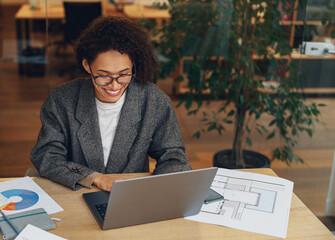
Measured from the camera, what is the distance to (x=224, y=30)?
298cm

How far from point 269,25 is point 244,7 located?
0.19 meters

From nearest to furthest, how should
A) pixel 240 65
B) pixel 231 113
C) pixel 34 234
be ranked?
pixel 34 234
pixel 240 65
pixel 231 113

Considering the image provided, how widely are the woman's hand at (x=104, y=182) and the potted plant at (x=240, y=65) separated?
1.47m

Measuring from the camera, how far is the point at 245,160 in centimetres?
315

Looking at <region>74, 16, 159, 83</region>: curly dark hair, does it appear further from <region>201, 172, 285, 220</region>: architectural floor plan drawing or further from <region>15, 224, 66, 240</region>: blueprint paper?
<region>15, 224, 66, 240</region>: blueprint paper

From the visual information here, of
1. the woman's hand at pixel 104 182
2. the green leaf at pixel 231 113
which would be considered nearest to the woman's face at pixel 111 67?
the woman's hand at pixel 104 182

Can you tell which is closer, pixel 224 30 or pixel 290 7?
pixel 290 7

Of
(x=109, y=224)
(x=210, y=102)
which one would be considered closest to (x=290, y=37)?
(x=210, y=102)

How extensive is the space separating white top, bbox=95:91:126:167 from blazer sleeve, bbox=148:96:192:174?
0.17 meters

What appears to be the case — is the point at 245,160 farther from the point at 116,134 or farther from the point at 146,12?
the point at 116,134

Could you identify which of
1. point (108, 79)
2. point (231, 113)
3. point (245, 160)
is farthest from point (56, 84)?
point (108, 79)

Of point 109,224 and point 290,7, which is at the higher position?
point 290,7

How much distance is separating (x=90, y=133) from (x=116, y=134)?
10 cm

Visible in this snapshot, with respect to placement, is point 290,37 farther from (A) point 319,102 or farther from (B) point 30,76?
(B) point 30,76
